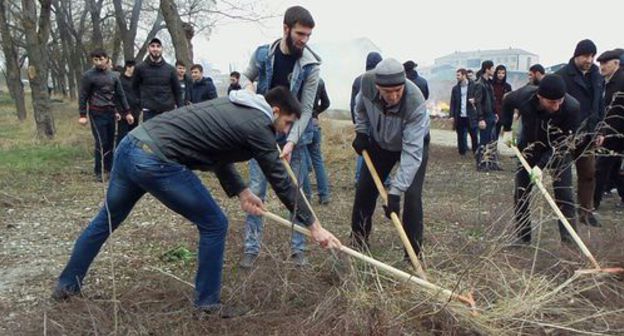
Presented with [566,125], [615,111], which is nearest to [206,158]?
[566,125]

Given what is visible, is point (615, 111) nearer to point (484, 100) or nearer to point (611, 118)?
point (611, 118)

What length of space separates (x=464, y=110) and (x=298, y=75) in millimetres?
6195

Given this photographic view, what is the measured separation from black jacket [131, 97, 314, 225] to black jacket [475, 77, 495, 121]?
6.47 m

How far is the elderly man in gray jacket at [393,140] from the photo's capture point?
3451 millimetres

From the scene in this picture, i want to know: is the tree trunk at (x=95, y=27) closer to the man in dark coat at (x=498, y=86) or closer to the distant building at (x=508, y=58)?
the man in dark coat at (x=498, y=86)

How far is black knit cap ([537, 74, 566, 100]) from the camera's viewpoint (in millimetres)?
3902

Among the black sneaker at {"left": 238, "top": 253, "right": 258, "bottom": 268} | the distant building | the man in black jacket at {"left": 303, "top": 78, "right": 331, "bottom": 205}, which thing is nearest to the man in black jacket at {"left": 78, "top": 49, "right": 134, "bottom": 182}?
the man in black jacket at {"left": 303, "top": 78, "right": 331, "bottom": 205}

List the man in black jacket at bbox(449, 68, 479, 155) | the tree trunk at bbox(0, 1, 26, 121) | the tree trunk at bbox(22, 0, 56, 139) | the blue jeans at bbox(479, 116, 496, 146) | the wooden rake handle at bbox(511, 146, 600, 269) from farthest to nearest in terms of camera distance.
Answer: the tree trunk at bbox(0, 1, 26, 121) → the tree trunk at bbox(22, 0, 56, 139) → the man in black jacket at bbox(449, 68, 479, 155) → the blue jeans at bbox(479, 116, 496, 146) → the wooden rake handle at bbox(511, 146, 600, 269)

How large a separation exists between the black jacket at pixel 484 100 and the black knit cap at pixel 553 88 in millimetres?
4853

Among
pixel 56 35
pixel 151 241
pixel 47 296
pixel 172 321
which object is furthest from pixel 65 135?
pixel 56 35

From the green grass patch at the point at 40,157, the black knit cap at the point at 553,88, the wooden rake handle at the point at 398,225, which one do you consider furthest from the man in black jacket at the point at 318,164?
the green grass patch at the point at 40,157

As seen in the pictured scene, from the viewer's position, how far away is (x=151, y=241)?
460 cm

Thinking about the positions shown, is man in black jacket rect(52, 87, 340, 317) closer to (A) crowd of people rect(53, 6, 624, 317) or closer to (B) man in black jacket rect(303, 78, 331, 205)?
(A) crowd of people rect(53, 6, 624, 317)

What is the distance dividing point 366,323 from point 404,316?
0.77ft
